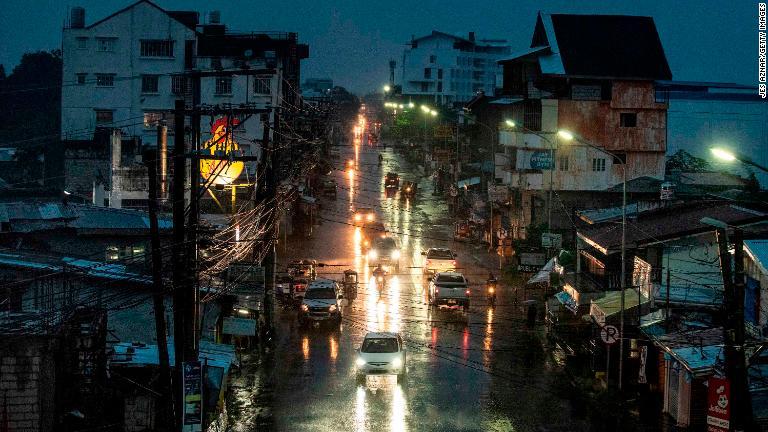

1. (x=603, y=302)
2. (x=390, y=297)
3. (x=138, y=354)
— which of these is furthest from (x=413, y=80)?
(x=138, y=354)

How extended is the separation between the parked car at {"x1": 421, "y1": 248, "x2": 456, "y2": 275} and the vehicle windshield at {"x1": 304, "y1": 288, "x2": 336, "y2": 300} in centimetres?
1063

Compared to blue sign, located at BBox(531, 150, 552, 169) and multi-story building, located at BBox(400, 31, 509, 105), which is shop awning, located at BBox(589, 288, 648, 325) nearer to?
blue sign, located at BBox(531, 150, 552, 169)

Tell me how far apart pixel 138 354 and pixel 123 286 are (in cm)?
441

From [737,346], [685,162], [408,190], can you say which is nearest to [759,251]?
[737,346]

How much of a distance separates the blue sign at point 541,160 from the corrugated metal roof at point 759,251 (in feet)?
89.7

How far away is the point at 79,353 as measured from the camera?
23500mm

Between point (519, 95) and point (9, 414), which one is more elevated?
point (519, 95)

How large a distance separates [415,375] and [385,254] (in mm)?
21211

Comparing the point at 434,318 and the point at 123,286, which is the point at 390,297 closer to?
the point at 434,318

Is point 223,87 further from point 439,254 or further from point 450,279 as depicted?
point 450,279

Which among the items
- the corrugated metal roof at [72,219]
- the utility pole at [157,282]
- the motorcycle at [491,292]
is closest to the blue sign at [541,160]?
the motorcycle at [491,292]

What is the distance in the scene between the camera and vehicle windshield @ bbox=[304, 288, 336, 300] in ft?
130

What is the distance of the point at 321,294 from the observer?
39750 millimetres

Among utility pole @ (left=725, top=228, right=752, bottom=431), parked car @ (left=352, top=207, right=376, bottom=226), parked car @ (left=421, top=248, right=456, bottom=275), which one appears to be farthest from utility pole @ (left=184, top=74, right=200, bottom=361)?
parked car @ (left=352, top=207, right=376, bottom=226)
